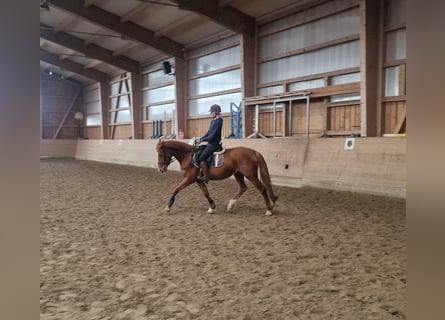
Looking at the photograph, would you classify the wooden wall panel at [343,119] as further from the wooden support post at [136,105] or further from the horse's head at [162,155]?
the wooden support post at [136,105]

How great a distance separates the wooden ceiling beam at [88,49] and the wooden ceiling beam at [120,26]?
2.92 meters

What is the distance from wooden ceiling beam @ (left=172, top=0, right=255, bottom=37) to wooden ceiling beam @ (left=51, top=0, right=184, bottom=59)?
351 centimetres

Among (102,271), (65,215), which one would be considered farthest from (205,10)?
(102,271)

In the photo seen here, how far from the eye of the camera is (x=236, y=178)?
570cm

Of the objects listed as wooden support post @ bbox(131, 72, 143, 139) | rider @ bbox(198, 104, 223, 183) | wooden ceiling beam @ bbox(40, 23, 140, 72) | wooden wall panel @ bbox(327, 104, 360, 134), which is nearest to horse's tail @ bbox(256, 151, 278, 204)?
rider @ bbox(198, 104, 223, 183)

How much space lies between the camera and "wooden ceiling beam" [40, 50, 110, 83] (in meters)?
18.9

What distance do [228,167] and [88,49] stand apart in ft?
43.6

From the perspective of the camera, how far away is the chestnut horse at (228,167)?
5258mm

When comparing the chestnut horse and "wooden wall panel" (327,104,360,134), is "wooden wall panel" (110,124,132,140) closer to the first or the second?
"wooden wall panel" (327,104,360,134)

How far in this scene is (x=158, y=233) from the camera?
4176mm

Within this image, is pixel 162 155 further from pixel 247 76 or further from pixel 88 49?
pixel 88 49

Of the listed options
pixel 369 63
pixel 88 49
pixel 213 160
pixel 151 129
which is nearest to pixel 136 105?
pixel 151 129
